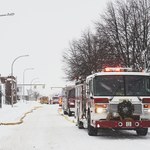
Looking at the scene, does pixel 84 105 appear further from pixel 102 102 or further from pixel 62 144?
pixel 62 144

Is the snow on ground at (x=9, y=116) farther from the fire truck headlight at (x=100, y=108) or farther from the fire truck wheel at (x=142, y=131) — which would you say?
the fire truck wheel at (x=142, y=131)

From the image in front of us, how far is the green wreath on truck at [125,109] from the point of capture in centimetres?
1862

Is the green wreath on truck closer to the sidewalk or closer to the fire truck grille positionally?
the fire truck grille

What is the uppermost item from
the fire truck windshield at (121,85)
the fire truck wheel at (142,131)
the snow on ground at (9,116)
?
the fire truck windshield at (121,85)

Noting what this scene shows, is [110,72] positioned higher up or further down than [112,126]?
higher up

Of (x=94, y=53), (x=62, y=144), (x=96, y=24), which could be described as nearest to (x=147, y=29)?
(x=96, y=24)

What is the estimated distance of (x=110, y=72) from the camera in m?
19.7

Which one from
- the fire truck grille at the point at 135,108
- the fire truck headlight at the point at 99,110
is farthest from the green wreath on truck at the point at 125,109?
A: the fire truck headlight at the point at 99,110

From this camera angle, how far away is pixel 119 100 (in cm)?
1886

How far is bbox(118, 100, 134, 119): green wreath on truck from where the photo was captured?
1862 centimetres

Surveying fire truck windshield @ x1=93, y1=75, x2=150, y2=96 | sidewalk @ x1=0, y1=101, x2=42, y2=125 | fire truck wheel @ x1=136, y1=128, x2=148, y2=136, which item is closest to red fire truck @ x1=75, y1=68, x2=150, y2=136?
fire truck windshield @ x1=93, y1=75, x2=150, y2=96

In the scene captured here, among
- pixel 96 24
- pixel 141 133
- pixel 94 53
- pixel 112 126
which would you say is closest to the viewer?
pixel 112 126

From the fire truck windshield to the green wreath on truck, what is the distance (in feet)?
1.83

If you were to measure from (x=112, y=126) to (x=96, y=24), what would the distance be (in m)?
34.1
